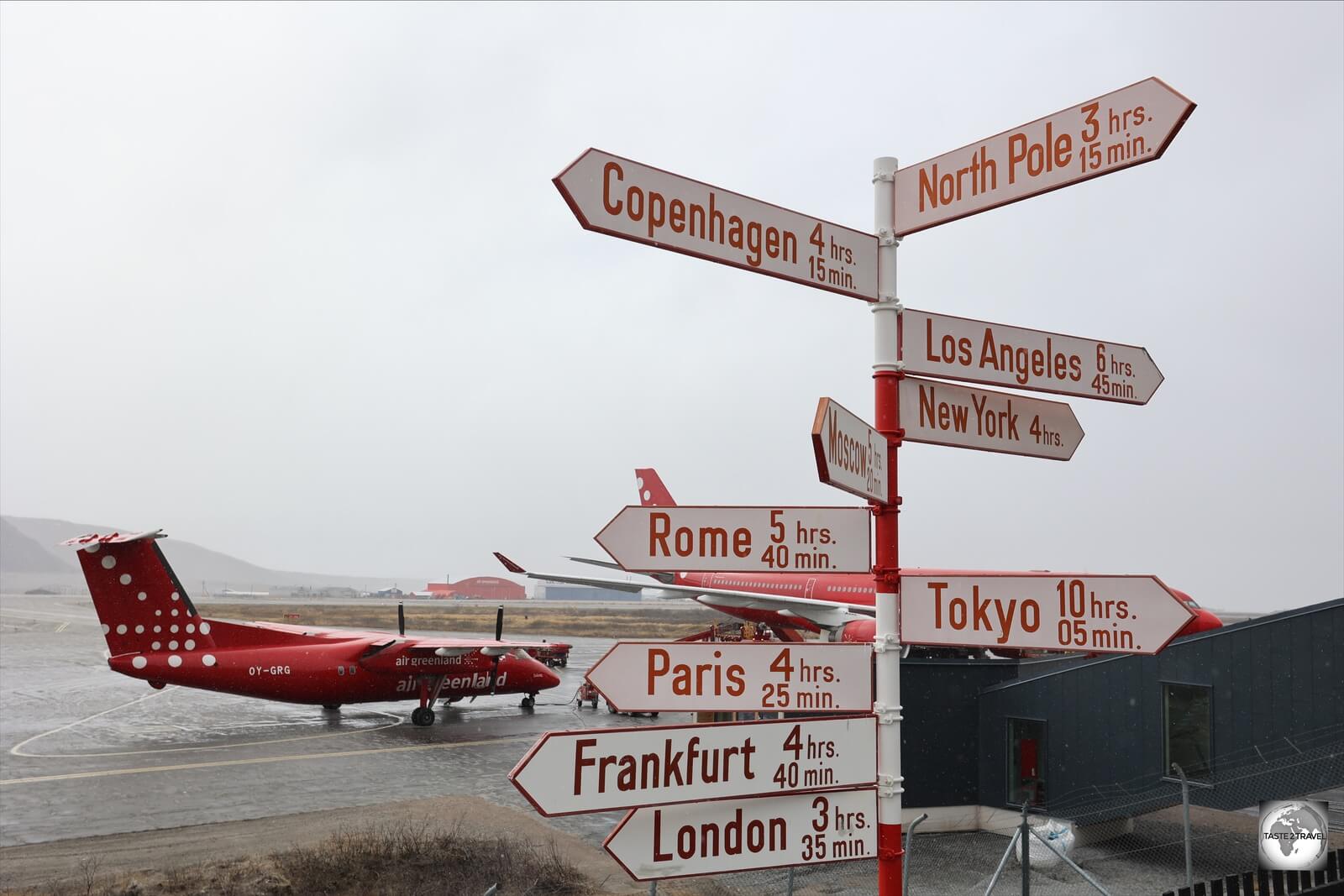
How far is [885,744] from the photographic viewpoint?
151 inches

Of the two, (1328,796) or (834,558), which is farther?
(1328,796)

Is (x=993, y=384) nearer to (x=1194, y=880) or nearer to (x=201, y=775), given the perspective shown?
(x=1194, y=880)

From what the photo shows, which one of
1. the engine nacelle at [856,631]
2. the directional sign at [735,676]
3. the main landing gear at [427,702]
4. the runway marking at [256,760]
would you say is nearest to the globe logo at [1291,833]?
the directional sign at [735,676]

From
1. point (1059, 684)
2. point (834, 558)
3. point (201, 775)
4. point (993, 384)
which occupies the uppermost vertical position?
point (993, 384)

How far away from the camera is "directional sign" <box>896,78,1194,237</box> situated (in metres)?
3.71

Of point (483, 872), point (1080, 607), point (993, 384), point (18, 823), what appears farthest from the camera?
point (18, 823)

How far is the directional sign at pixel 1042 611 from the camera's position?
3643 millimetres

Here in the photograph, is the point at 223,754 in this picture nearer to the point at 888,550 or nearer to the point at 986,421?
the point at 888,550

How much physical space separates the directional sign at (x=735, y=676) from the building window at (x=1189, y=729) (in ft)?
36.7

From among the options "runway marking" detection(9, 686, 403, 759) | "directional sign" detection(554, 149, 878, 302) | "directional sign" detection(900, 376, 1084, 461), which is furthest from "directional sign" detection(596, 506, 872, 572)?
"runway marking" detection(9, 686, 403, 759)

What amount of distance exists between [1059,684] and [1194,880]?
3.20m

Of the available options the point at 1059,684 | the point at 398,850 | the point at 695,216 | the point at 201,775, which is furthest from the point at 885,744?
the point at 201,775

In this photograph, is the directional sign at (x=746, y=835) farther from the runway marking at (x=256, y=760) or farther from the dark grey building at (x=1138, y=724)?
the runway marking at (x=256, y=760)

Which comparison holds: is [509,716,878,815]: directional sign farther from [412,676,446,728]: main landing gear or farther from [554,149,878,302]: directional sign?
[412,676,446,728]: main landing gear
